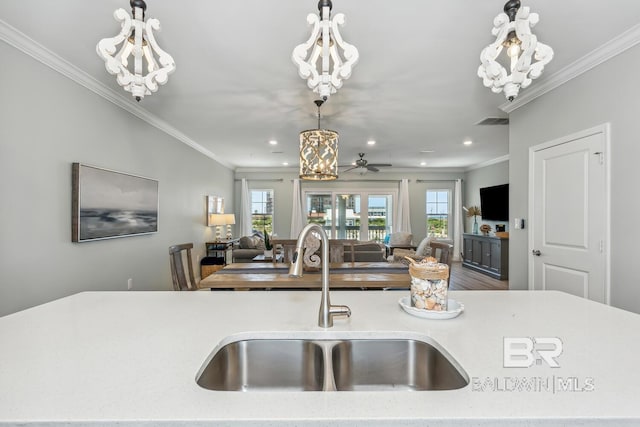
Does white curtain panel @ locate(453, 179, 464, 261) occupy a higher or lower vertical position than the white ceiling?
lower

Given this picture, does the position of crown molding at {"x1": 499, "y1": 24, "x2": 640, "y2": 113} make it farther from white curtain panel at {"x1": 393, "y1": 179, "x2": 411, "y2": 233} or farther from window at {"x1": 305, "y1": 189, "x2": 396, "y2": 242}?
window at {"x1": 305, "y1": 189, "x2": 396, "y2": 242}

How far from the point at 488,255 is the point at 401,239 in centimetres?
186

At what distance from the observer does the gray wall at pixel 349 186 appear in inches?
324

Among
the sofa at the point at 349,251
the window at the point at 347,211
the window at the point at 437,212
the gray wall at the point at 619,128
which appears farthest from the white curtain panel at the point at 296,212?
the gray wall at the point at 619,128

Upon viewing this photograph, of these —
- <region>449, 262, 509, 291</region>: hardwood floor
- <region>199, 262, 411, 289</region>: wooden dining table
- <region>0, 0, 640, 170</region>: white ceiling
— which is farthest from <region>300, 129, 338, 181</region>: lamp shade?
<region>449, 262, 509, 291</region>: hardwood floor

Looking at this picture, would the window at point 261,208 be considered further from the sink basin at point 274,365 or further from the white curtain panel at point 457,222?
the sink basin at point 274,365

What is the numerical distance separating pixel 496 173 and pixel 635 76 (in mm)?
5075

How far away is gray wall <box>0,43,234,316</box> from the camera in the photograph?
2.15 meters

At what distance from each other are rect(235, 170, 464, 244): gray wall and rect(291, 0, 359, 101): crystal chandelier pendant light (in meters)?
6.84

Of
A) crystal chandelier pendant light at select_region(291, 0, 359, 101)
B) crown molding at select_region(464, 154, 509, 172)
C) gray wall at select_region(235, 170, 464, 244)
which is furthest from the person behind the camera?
gray wall at select_region(235, 170, 464, 244)

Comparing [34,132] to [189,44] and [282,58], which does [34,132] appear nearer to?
[189,44]

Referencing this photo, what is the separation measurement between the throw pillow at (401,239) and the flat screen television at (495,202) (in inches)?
68.9

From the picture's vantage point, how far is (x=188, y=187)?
5.19 m

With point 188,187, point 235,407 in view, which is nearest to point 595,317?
point 235,407
